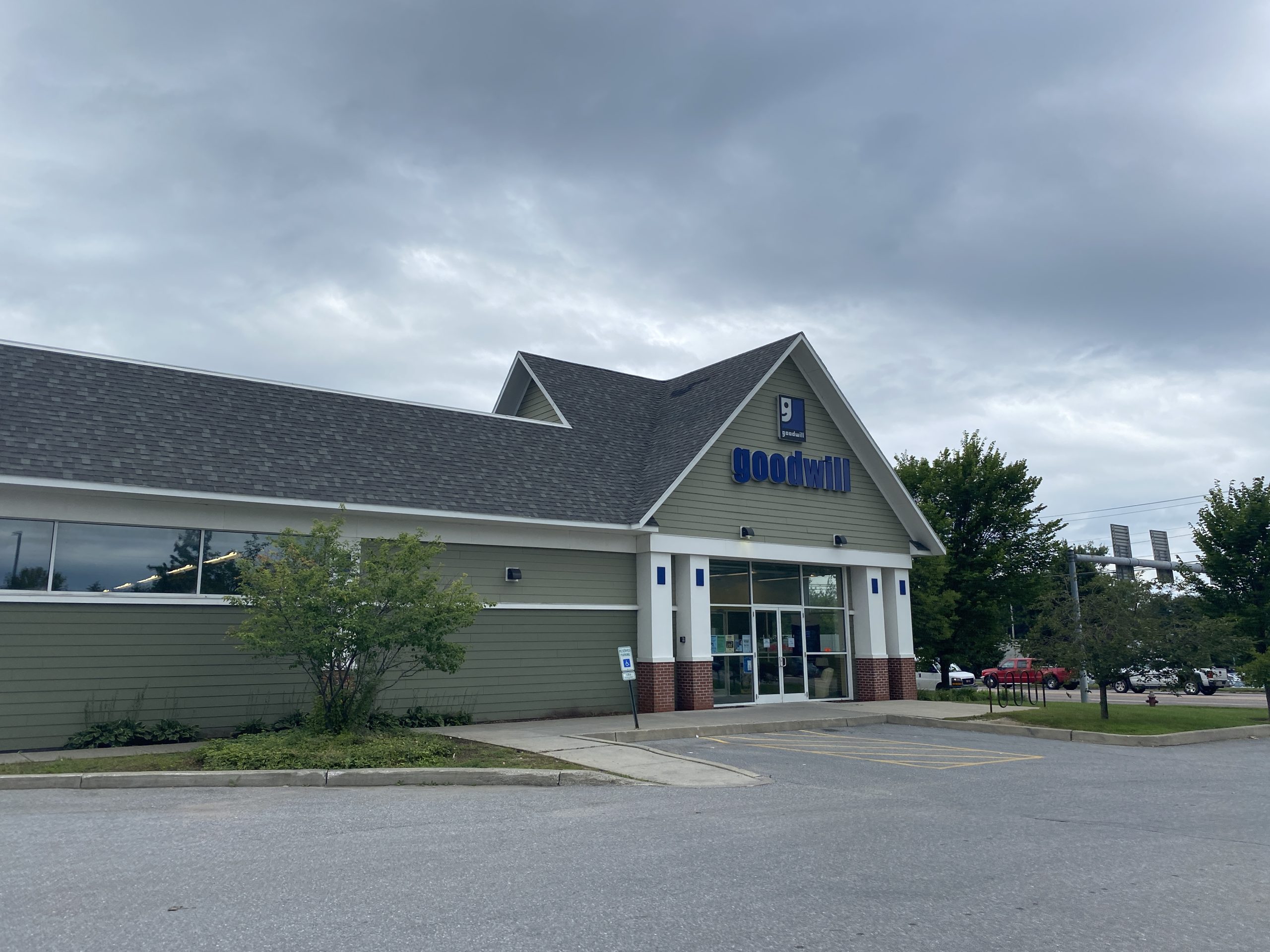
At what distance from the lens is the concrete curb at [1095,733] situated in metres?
17.1

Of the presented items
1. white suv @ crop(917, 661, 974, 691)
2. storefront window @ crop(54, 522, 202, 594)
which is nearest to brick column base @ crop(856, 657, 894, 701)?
storefront window @ crop(54, 522, 202, 594)

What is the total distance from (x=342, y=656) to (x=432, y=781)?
10.5ft

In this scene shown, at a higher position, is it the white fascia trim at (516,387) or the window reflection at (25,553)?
the white fascia trim at (516,387)

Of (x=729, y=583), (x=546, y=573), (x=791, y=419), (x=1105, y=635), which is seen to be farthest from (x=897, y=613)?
(x=546, y=573)

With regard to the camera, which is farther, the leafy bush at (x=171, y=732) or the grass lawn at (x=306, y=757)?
the leafy bush at (x=171, y=732)

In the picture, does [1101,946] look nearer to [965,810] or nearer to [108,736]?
[965,810]

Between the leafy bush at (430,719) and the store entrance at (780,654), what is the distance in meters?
7.79

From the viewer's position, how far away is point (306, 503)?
16.3 m

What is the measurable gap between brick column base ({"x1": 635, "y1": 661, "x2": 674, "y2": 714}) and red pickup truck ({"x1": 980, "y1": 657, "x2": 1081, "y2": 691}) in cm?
752

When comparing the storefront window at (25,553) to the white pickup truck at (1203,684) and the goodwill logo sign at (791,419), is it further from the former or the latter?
the white pickup truck at (1203,684)

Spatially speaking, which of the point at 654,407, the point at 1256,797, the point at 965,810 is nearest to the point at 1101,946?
the point at 965,810

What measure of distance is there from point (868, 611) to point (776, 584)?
2.95 metres

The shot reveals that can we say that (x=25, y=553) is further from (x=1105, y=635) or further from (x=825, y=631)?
(x=1105, y=635)

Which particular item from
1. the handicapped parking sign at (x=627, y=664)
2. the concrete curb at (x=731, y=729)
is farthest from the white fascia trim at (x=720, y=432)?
the handicapped parking sign at (x=627, y=664)
